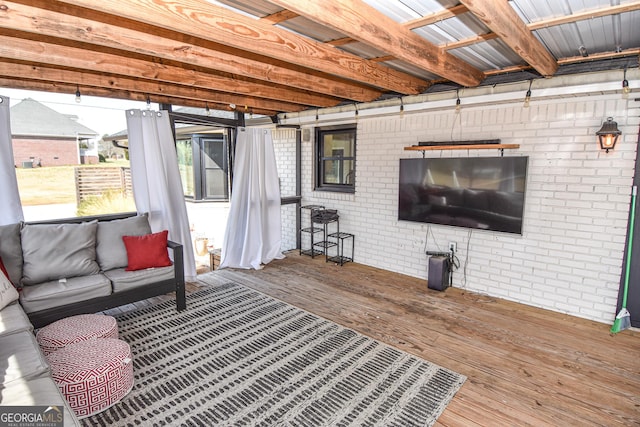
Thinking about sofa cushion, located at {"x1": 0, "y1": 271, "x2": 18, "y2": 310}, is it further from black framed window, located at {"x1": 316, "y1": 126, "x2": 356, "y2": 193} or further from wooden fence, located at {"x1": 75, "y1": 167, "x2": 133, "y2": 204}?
black framed window, located at {"x1": 316, "y1": 126, "x2": 356, "y2": 193}

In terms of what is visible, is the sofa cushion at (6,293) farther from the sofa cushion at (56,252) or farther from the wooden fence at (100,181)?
the wooden fence at (100,181)

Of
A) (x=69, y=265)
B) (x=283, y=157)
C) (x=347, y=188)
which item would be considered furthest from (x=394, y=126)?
(x=69, y=265)

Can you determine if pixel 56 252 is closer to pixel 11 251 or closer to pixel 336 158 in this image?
pixel 11 251

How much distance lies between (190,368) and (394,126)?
3713 mm

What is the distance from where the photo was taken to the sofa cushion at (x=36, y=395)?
1508 millimetres

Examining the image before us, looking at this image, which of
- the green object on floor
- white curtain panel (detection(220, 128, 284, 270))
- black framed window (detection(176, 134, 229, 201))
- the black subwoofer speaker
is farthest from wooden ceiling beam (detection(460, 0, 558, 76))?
black framed window (detection(176, 134, 229, 201))

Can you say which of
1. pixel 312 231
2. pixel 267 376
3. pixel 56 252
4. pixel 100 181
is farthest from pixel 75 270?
pixel 312 231

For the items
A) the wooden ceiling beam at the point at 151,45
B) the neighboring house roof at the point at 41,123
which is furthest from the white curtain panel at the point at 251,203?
the neighboring house roof at the point at 41,123

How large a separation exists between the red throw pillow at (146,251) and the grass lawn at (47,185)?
51.0 inches

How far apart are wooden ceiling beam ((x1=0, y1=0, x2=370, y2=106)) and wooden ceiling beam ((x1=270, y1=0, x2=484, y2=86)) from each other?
Answer: 1.20m

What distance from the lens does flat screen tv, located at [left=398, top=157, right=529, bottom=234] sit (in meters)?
3.64

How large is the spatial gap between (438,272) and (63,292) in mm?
3787

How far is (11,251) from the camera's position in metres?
2.95

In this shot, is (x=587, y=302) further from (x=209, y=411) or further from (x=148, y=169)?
(x=148, y=169)
